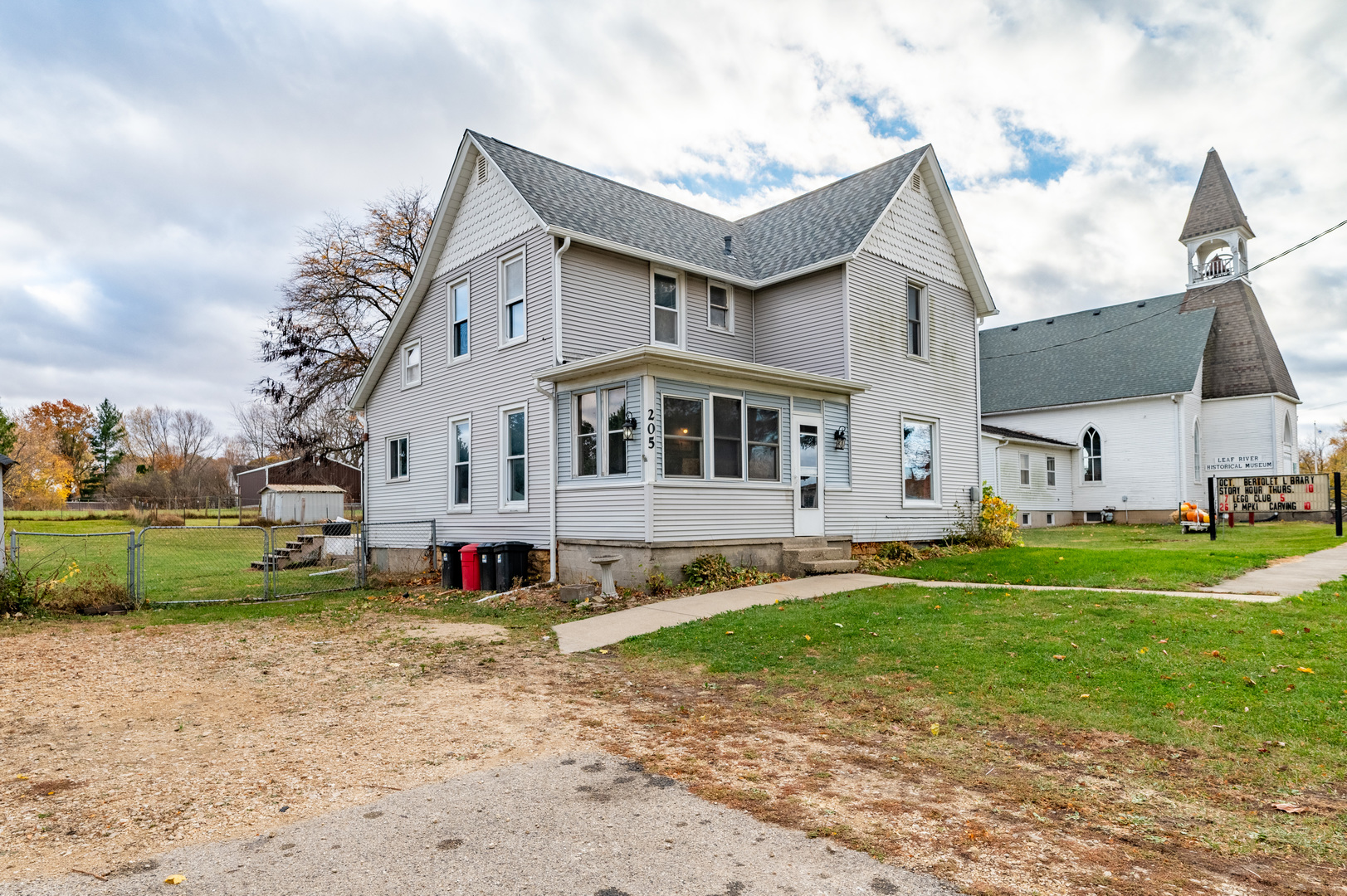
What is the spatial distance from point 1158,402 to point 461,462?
979 inches

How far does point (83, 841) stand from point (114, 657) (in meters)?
5.95

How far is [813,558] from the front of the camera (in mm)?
13672

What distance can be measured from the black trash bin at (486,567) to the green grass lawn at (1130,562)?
24.0ft

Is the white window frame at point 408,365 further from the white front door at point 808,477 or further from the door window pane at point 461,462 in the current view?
the white front door at point 808,477

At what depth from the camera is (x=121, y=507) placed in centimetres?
5141

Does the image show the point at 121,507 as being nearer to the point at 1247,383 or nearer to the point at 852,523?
the point at 852,523

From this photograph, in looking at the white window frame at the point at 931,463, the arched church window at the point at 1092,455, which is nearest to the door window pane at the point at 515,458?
the white window frame at the point at 931,463

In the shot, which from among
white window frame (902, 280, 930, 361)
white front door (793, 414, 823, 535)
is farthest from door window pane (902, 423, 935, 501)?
white front door (793, 414, 823, 535)

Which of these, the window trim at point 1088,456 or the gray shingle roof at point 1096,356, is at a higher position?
the gray shingle roof at point 1096,356

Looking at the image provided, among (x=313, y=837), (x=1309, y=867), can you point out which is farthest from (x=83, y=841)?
(x=1309, y=867)

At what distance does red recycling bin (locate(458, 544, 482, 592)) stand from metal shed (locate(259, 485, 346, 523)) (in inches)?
1140

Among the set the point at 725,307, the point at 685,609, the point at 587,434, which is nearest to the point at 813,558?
the point at 685,609

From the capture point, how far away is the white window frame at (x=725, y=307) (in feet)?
52.9

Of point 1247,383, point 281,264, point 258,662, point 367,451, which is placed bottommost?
point 258,662
